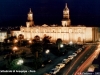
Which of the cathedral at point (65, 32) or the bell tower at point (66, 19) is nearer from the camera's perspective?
the cathedral at point (65, 32)

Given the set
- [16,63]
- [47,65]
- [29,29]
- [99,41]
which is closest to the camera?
[16,63]

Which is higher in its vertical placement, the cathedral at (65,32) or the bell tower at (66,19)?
the bell tower at (66,19)

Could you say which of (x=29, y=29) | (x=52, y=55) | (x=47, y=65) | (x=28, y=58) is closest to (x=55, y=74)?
(x=47, y=65)

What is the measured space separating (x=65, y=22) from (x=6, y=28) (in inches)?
266

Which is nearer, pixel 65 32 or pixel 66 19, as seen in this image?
pixel 65 32

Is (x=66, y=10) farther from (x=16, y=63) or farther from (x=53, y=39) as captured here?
(x=16, y=63)

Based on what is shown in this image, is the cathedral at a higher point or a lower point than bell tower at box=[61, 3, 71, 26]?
lower

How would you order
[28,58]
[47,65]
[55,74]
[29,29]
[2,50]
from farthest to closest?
[29,29]
[2,50]
[28,58]
[47,65]
[55,74]

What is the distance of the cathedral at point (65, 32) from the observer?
29.4 m

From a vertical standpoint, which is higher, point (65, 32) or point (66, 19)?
point (66, 19)

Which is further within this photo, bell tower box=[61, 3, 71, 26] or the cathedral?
bell tower box=[61, 3, 71, 26]

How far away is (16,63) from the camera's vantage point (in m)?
11.2

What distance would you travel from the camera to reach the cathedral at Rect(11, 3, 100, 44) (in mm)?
29406

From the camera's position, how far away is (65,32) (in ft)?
98.6
